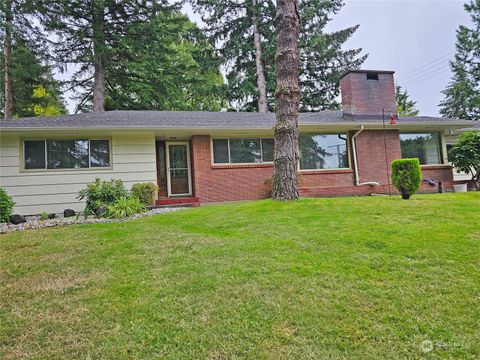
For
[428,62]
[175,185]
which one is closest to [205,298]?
[175,185]

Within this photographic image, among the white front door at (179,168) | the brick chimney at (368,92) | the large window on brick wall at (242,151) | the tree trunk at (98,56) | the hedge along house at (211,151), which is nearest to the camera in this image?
the hedge along house at (211,151)

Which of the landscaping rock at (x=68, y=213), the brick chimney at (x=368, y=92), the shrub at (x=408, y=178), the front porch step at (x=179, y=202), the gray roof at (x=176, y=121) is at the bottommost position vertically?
the landscaping rock at (x=68, y=213)

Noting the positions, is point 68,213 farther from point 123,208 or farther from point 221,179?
point 221,179

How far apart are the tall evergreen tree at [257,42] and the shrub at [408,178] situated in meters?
12.2

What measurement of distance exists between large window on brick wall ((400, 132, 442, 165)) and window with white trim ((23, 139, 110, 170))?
1072 centimetres

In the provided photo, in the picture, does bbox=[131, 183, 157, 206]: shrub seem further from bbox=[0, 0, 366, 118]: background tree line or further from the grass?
bbox=[0, 0, 366, 118]: background tree line

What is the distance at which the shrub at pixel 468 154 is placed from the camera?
10953 millimetres

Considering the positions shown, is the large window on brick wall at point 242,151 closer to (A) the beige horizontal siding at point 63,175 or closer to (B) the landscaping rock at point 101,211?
(A) the beige horizontal siding at point 63,175

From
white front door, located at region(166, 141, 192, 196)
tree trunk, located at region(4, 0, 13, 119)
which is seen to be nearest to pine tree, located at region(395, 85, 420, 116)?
white front door, located at region(166, 141, 192, 196)

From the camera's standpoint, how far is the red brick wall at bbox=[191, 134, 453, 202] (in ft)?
32.8

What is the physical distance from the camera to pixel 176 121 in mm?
10070

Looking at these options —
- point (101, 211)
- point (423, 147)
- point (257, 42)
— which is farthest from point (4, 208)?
point (257, 42)

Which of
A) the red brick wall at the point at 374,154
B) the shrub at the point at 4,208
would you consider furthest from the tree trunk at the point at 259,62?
the shrub at the point at 4,208

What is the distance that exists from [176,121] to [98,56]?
8468 millimetres
